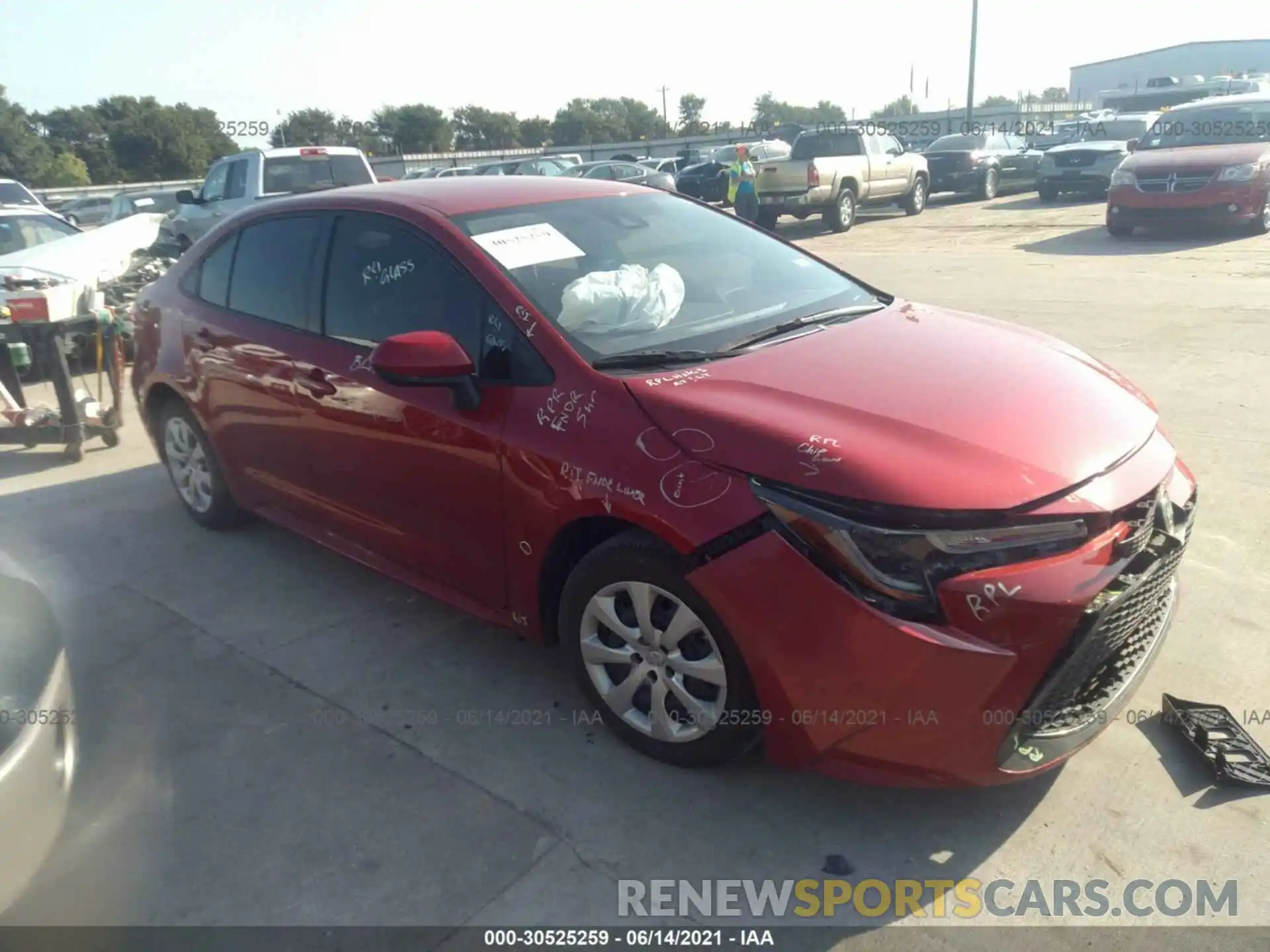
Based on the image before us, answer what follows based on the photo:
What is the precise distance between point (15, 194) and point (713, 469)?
47.8ft

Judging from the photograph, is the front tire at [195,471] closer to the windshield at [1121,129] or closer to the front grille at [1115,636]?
the front grille at [1115,636]

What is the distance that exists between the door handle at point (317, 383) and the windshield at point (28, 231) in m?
6.71

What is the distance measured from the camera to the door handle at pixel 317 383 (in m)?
3.82

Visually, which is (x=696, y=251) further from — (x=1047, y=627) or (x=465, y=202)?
(x=1047, y=627)

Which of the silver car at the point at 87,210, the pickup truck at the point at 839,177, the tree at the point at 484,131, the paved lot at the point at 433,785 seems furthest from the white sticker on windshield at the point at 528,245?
the tree at the point at 484,131

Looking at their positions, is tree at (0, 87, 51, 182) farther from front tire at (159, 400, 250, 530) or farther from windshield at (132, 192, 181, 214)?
front tire at (159, 400, 250, 530)

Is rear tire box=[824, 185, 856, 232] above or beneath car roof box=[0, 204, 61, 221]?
beneath

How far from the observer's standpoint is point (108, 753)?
3.29 meters

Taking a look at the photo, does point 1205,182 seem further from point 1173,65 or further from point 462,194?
point 1173,65

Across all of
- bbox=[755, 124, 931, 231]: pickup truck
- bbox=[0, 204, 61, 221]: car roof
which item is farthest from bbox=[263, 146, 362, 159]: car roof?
bbox=[755, 124, 931, 231]: pickup truck

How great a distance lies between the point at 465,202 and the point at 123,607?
91.8 inches

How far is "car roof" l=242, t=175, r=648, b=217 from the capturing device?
378 centimetres

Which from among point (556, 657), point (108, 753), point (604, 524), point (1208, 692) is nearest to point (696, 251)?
point (604, 524)

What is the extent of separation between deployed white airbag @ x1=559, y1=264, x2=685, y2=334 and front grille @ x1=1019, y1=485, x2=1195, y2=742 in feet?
5.34
